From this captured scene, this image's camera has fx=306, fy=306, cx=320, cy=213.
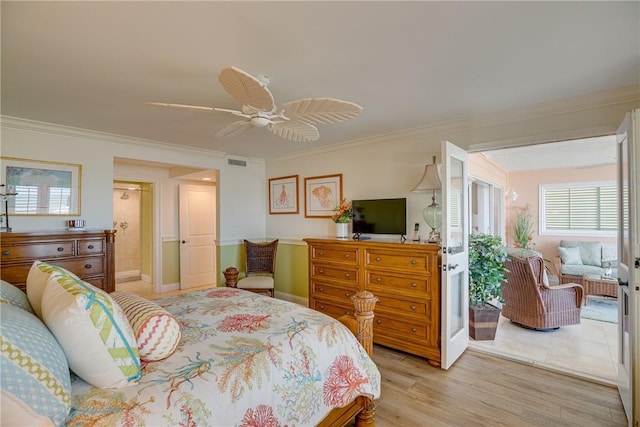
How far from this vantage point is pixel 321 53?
1.86 meters

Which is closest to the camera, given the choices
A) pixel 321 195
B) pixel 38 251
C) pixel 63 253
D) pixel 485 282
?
pixel 38 251

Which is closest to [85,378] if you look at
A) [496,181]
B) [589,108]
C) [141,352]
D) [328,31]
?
[141,352]

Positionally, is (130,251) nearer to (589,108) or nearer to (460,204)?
(460,204)

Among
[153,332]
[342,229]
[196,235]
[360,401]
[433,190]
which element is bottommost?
[360,401]

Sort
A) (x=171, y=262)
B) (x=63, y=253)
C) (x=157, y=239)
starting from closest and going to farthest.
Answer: (x=63, y=253) → (x=157, y=239) → (x=171, y=262)

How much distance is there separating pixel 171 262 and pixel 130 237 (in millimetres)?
1802

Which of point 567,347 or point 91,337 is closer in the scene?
point 91,337

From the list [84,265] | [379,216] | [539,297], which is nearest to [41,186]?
[84,265]

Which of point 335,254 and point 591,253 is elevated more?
point 335,254

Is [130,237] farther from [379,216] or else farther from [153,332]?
[153,332]

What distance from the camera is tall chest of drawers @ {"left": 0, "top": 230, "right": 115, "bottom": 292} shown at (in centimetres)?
271

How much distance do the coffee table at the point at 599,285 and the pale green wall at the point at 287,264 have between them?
441 centimetres

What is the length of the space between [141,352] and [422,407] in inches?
76.8

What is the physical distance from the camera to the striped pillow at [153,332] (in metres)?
1.32
